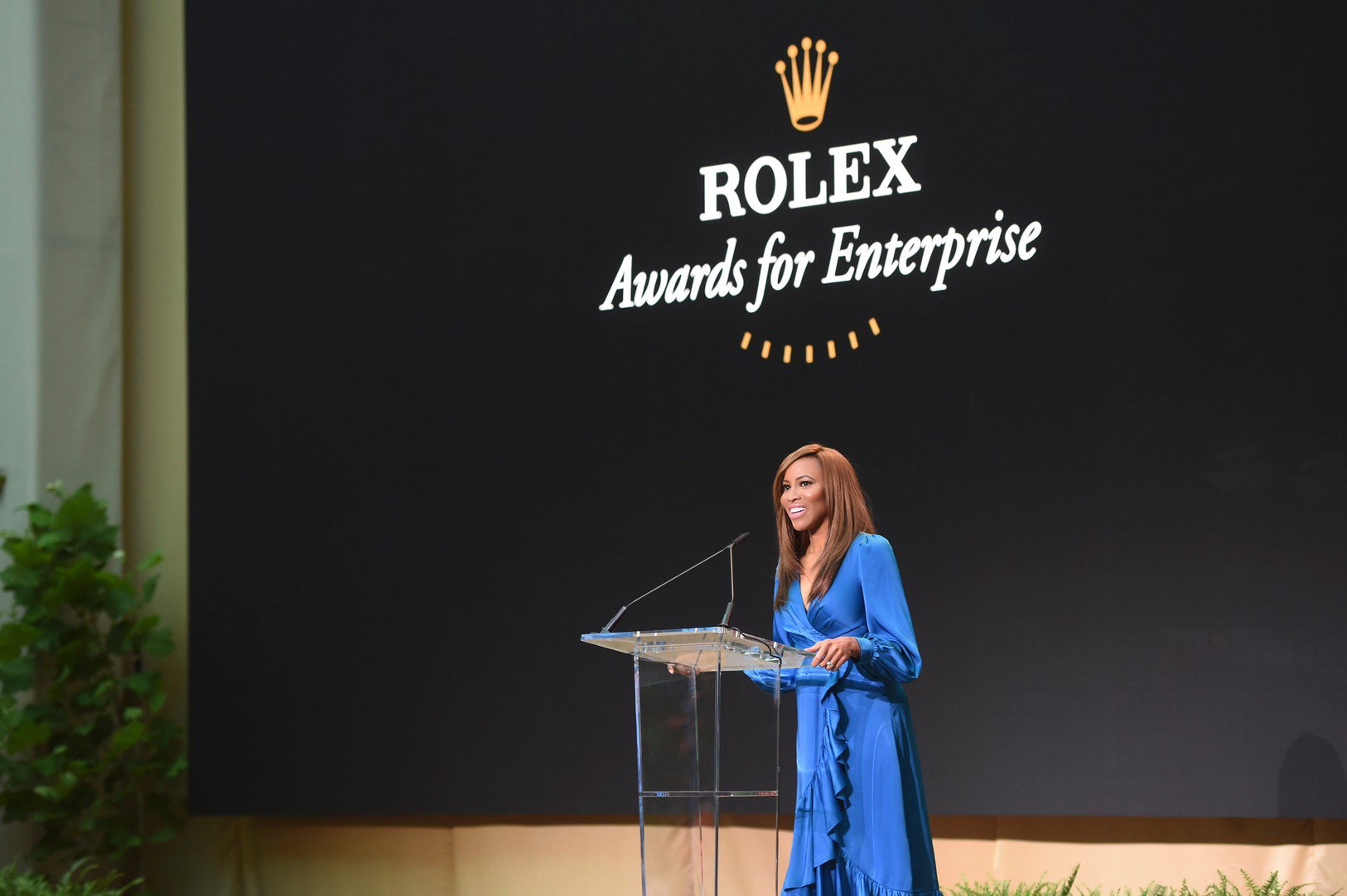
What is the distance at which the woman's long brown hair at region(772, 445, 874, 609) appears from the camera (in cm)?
326

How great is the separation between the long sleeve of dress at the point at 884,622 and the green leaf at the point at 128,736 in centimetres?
339

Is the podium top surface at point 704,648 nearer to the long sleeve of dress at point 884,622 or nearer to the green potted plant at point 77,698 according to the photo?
the long sleeve of dress at point 884,622

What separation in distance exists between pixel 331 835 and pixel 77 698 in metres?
1.13

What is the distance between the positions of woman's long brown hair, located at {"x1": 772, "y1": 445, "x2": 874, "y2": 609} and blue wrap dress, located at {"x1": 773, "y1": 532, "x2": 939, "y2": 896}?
3 cm

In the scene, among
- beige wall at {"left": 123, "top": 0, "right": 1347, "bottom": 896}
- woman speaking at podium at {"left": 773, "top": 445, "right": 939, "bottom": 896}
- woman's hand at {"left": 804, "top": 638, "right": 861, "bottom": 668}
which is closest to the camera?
woman's hand at {"left": 804, "top": 638, "right": 861, "bottom": 668}

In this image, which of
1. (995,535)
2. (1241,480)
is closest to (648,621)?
(995,535)

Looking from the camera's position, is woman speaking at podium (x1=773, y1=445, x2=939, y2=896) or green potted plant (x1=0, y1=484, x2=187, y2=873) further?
green potted plant (x1=0, y1=484, x2=187, y2=873)

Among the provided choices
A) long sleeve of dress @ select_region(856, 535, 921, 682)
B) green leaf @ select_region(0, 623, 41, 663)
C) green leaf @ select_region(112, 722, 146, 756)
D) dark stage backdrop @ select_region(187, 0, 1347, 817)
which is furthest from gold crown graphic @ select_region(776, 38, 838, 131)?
green leaf @ select_region(0, 623, 41, 663)

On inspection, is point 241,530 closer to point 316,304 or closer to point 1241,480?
point 316,304

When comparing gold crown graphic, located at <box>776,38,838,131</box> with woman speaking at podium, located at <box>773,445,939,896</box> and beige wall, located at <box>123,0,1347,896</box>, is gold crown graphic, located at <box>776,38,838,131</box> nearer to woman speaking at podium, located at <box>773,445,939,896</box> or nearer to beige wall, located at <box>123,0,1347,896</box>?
woman speaking at podium, located at <box>773,445,939,896</box>

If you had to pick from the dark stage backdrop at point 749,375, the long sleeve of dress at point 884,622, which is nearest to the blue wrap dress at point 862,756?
the long sleeve of dress at point 884,622

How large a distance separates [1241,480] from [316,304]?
347cm

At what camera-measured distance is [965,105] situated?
15.2 feet

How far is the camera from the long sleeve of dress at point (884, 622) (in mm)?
3100
